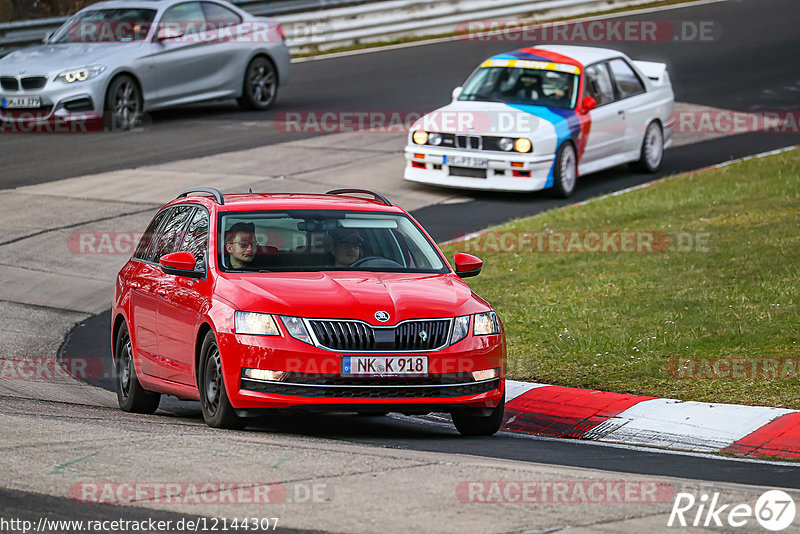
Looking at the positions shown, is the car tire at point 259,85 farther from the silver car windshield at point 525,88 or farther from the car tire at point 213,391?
the car tire at point 213,391

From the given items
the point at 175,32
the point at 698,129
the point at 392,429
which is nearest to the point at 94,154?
the point at 175,32

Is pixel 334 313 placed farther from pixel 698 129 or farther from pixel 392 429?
pixel 698 129

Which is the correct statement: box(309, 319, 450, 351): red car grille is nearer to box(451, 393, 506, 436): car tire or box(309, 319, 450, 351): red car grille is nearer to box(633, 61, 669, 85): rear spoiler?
box(451, 393, 506, 436): car tire

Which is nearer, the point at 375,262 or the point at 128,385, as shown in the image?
the point at 375,262

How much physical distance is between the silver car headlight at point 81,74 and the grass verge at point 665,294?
676 cm

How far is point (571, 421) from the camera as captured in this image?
30.9ft

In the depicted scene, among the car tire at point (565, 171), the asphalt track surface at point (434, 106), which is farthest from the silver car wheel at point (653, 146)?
the car tire at point (565, 171)

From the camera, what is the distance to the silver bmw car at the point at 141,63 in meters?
20.1

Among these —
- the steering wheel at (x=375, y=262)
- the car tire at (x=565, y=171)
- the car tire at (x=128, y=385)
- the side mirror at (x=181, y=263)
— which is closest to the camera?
the side mirror at (x=181, y=263)

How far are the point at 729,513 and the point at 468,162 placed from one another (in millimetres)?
12404

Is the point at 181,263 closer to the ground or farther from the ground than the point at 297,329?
A: farther from the ground

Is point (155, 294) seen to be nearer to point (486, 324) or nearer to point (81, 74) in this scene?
point (486, 324)

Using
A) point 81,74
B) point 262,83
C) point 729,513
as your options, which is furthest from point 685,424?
point 262,83

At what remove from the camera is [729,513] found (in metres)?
6.21
